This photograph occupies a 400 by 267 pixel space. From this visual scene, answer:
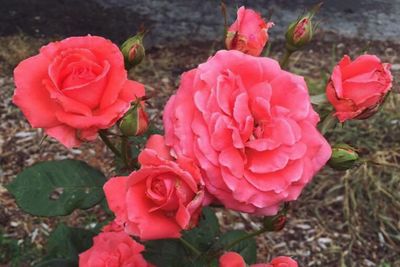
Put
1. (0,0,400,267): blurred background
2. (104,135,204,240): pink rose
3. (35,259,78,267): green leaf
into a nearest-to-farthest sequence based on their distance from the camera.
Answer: (104,135,204,240): pink rose < (35,259,78,267): green leaf < (0,0,400,267): blurred background

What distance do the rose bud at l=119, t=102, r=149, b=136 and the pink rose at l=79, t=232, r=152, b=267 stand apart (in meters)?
0.27

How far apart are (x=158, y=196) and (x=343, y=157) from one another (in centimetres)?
25

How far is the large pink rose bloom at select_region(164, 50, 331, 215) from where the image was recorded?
0.74 m

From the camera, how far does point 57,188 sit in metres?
1.07

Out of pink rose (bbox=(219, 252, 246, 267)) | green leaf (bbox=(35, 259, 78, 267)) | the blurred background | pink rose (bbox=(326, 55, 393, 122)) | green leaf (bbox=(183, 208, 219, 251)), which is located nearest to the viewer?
pink rose (bbox=(326, 55, 393, 122))

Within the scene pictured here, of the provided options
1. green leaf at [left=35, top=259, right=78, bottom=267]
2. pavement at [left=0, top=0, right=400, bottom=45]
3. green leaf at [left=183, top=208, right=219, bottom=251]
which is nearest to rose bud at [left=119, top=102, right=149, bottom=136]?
green leaf at [left=183, top=208, right=219, bottom=251]

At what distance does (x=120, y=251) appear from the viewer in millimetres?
1065

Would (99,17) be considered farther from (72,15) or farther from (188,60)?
(188,60)

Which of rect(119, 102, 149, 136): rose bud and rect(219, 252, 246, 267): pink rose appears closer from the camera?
rect(119, 102, 149, 136): rose bud

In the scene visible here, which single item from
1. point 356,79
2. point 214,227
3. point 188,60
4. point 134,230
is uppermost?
point 356,79

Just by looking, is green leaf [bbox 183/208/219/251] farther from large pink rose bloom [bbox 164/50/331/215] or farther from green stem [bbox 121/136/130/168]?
large pink rose bloom [bbox 164/50/331/215]

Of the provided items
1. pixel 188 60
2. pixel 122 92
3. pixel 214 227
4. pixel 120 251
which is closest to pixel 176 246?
pixel 120 251

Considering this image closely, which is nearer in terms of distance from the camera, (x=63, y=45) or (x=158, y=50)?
(x=63, y=45)

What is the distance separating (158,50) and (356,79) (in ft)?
6.74
